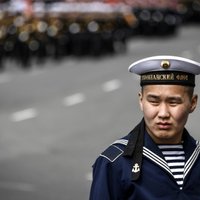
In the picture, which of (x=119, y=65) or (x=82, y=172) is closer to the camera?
(x=82, y=172)

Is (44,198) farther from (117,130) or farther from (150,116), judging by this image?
(150,116)

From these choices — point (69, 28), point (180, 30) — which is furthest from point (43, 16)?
point (180, 30)

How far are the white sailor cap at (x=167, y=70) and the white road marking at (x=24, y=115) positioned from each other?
14126 mm

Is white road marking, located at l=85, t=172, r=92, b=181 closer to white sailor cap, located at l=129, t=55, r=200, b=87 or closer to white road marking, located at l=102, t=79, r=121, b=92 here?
white sailor cap, located at l=129, t=55, r=200, b=87

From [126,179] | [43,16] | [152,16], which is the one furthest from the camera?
[152,16]

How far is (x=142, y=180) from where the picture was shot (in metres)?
4.23

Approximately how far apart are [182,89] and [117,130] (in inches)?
494

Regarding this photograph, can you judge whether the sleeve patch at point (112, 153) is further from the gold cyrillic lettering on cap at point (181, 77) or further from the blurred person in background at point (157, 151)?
the gold cyrillic lettering on cap at point (181, 77)

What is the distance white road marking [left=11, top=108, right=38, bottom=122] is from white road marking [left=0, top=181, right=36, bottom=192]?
18.8 feet

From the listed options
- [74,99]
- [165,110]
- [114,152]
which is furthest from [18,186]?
[74,99]

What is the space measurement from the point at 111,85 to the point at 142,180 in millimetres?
19247

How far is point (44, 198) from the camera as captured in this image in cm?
→ 1182

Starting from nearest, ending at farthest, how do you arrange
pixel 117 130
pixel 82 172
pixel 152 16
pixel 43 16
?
1. pixel 82 172
2. pixel 117 130
3. pixel 43 16
4. pixel 152 16

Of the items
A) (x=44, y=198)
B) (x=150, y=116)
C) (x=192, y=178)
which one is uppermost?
(x=150, y=116)
